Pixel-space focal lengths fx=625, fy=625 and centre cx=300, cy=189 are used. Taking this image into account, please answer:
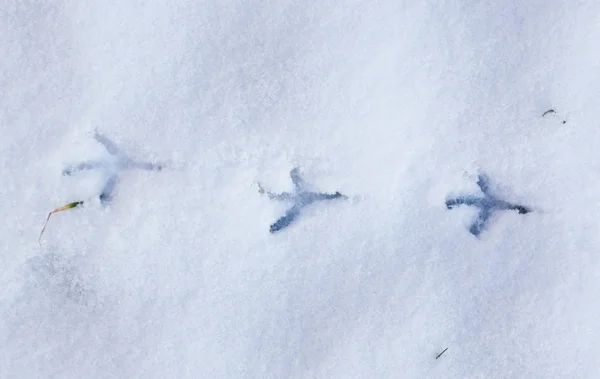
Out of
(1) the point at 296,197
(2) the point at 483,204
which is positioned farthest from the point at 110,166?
(2) the point at 483,204

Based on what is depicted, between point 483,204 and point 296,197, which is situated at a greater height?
point 296,197

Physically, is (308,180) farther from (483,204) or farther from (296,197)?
(483,204)

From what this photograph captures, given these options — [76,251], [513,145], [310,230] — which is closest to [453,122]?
[513,145]

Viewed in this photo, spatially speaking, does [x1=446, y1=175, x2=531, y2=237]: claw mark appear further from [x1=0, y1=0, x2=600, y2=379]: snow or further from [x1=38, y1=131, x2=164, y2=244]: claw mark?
[x1=38, y1=131, x2=164, y2=244]: claw mark

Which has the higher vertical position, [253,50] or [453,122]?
[253,50]

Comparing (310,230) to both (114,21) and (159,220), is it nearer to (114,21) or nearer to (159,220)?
(159,220)
